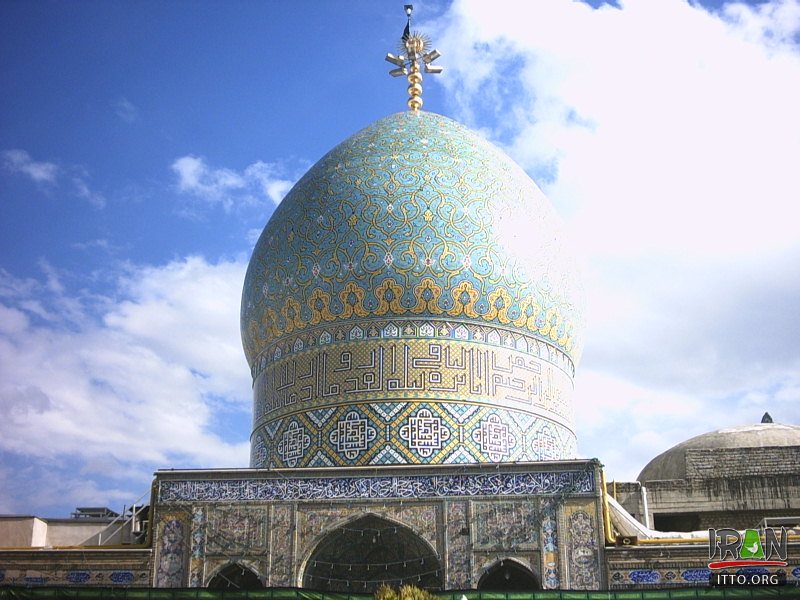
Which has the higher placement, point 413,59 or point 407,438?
point 413,59

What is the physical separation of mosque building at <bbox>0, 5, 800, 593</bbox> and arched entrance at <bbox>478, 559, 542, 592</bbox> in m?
0.03

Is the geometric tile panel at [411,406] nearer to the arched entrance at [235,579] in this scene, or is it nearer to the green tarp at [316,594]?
the arched entrance at [235,579]

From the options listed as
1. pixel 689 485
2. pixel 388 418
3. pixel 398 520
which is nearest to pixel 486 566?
pixel 398 520

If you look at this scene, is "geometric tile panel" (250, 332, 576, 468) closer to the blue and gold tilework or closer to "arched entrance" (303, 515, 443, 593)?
the blue and gold tilework

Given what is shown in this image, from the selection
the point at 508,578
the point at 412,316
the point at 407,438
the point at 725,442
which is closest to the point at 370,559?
the point at 407,438

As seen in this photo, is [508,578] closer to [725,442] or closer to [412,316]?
Answer: [412,316]

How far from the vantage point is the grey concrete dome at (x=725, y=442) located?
661 inches

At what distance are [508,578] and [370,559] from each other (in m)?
1.56

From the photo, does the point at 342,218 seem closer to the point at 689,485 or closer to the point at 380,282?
the point at 380,282

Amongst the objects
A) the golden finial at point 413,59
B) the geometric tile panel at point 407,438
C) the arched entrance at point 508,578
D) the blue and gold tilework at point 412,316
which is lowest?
the arched entrance at point 508,578

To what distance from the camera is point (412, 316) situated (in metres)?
14.1

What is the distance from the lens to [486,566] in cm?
1230

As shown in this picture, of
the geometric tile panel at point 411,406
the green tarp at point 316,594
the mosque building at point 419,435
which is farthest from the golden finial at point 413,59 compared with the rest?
the green tarp at point 316,594

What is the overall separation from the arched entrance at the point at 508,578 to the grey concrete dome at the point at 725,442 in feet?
14.8
